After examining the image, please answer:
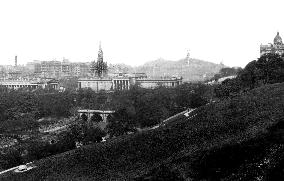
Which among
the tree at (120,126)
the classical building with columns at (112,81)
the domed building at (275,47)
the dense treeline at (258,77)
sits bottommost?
the tree at (120,126)

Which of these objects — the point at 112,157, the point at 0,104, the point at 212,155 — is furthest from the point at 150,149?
the point at 0,104

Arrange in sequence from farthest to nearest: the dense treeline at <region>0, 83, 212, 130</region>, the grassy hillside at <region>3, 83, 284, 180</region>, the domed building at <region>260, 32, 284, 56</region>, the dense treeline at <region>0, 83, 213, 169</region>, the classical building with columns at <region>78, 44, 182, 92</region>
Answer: the classical building with columns at <region>78, 44, 182, 92</region>, the domed building at <region>260, 32, 284, 56</region>, the dense treeline at <region>0, 83, 212, 130</region>, the dense treeline at <region>0, 83, 213, 169</region>, the grassy hillside at <region>3, 83, 284, 180</region>

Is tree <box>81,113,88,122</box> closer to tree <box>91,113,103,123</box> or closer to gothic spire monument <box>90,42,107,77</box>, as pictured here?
tree <box>91,113,103,123</box>

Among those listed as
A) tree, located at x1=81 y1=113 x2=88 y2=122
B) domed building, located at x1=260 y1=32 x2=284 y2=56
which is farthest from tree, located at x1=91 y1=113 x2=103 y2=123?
domed building, located at x1=260 y1=32 x2=284 y2=56

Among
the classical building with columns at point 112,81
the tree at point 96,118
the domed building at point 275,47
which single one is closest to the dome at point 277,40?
the domed building at point 275,47

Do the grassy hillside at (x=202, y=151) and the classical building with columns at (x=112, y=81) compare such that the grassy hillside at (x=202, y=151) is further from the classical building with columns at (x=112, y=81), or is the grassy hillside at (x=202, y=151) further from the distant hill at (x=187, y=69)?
the distant hill at (x=187, y=69)

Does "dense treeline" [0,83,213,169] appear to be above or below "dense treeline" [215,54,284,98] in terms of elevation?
below

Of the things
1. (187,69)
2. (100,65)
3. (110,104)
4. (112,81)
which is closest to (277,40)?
(110,104)

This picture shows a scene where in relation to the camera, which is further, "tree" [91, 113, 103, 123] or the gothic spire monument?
the gothic spire monument
